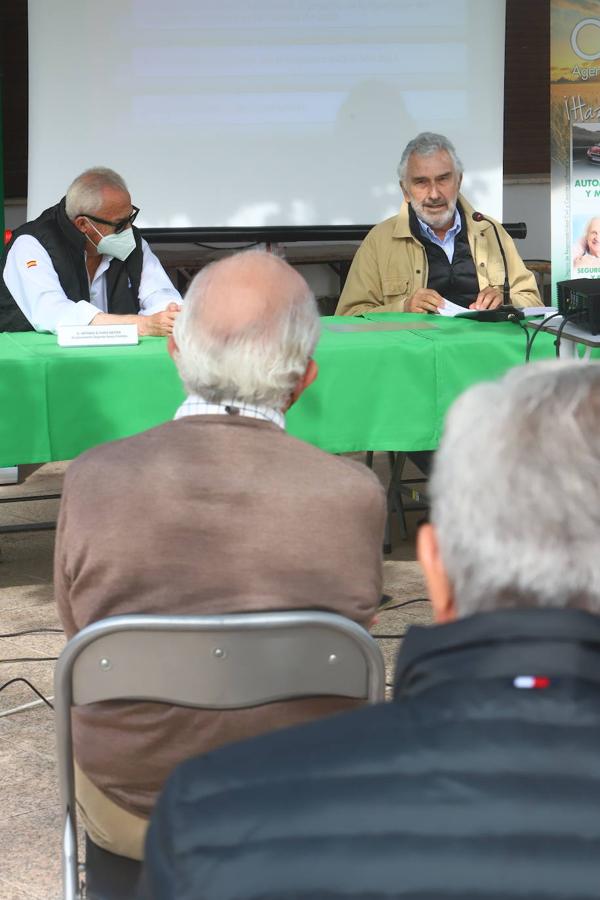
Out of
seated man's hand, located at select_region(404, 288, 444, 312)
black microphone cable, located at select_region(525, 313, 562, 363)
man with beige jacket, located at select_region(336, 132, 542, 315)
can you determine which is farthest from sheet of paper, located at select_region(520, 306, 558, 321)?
man with beige jacket, located at select_region(336, 132, 542, 315)

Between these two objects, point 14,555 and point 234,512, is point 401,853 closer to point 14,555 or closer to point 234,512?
point 234,512

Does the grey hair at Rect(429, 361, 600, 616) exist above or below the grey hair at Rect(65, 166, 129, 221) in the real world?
below

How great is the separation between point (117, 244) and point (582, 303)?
179 cm

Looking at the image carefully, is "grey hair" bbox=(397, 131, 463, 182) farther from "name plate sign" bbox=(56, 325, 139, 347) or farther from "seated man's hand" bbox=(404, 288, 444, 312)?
"name plate sign" bbox=(56, 325, 139, 347)

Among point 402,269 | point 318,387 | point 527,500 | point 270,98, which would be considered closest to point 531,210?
point 270,98

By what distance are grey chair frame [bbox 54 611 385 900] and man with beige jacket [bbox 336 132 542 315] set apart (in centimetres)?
367

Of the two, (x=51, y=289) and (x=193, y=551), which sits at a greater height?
(x=51, y=289)

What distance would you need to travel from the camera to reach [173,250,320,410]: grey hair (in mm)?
2039

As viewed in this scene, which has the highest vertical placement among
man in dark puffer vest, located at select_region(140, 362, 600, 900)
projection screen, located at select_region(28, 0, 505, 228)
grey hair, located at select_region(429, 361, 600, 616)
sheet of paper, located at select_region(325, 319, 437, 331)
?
projection screen, located at select_region(28, 0, 505, 228)

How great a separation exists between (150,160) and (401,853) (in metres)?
7.03

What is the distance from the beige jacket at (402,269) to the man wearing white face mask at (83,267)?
774mm

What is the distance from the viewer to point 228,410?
204cm

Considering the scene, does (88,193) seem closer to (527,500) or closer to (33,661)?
(33,661)

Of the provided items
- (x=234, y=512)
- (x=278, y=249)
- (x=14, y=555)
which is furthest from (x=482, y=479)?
(x=278, y=249)
